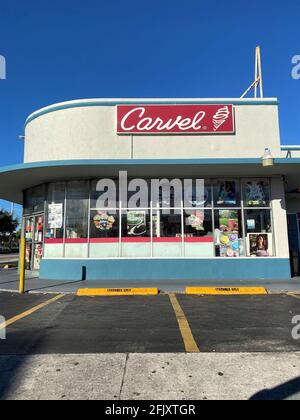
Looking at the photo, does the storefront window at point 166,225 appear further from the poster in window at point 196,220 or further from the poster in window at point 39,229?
the poster in window at point 39,229

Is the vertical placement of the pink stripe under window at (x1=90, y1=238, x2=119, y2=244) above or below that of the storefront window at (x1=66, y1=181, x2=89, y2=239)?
below

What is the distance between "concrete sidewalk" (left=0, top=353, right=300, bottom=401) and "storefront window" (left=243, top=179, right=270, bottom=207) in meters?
9.36

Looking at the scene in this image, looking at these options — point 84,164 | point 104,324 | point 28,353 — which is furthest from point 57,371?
point 84,164

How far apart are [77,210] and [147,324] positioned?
7.91m

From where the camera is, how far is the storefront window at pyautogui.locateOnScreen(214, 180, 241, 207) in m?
14.1

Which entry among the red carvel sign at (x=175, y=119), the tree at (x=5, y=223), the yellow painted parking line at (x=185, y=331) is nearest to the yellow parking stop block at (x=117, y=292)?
the yellow painted parking line at (x=185, y=331)

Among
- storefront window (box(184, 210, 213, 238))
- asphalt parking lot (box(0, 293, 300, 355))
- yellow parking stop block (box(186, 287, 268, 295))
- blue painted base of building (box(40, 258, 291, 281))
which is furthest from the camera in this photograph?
storefront window (box(184, 210, 213, 238))

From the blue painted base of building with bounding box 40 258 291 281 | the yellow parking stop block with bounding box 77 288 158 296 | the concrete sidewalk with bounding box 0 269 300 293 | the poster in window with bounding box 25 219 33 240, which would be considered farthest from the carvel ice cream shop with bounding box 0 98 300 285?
the yellow parking stop block with bounding box 77 288 158 296

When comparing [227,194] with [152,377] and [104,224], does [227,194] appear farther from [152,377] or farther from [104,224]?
[152,377]

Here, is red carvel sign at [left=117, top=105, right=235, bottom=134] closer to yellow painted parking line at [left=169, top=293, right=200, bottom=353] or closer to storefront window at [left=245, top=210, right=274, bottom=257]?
storefront window at [left=245, top=210, right=274, bottom=257]

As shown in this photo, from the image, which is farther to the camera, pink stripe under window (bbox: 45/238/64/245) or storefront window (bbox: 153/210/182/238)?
pink stripe under window (bbox: 45/238/64/245)

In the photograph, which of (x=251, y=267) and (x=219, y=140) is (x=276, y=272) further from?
(x=219, y=140)

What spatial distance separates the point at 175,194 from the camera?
46.6 feet
